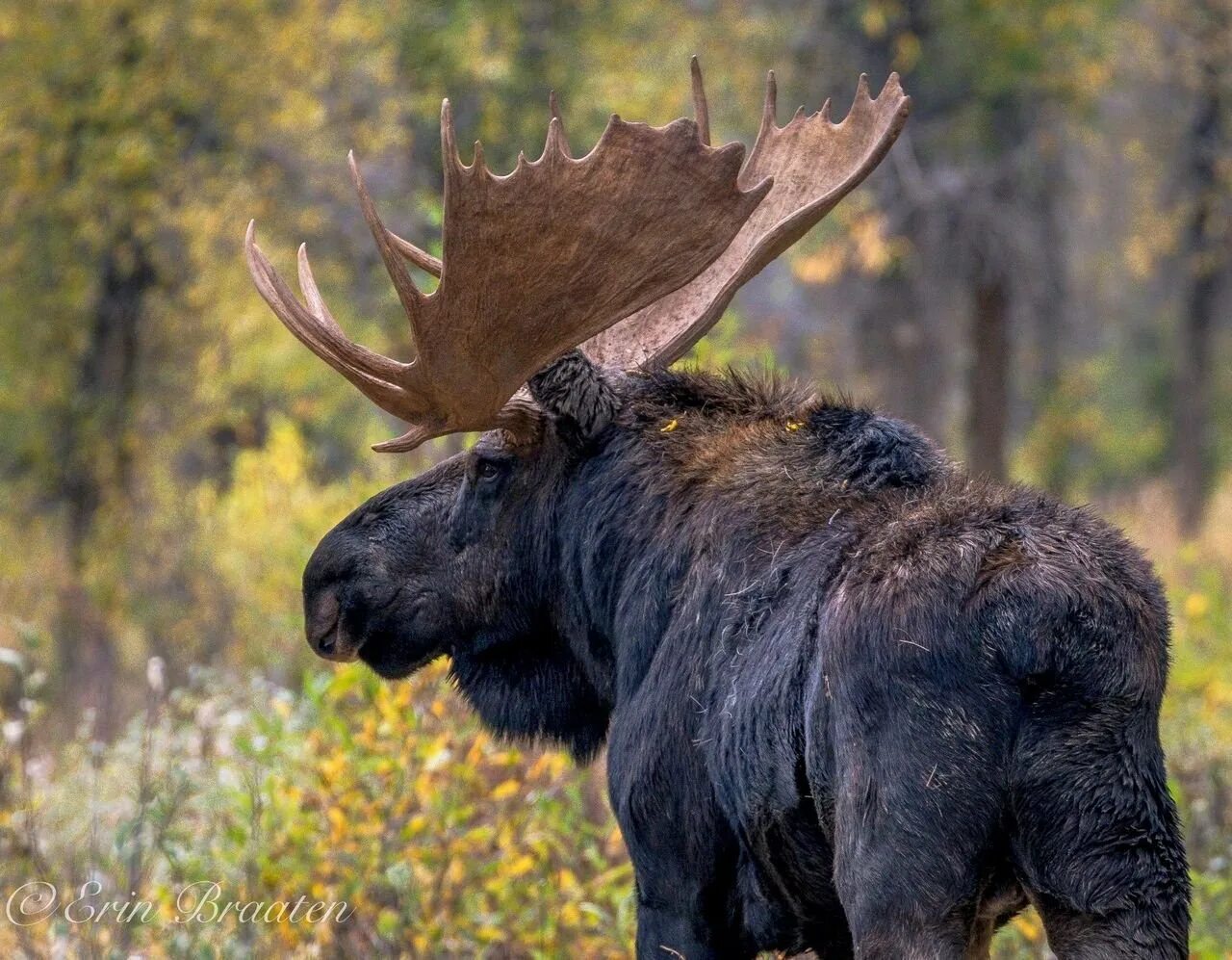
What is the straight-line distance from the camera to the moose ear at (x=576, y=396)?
453 centimetres

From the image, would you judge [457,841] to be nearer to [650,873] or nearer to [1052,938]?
[650,873]

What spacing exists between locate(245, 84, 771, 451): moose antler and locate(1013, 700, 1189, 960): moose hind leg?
165 centimetres

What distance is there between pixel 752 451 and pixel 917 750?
4.04 ft

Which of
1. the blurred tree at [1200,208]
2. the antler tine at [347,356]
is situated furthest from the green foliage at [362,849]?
the blurred tree at [1200,208]

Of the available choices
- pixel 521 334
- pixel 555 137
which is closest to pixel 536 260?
pixel 521 334

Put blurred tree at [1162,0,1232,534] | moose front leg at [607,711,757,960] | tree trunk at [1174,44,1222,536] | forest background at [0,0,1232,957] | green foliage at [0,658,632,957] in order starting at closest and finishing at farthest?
moose front leg at [607,711,757,960] → green foliage at [0,658,632,957] → forest background at [0,0,1232,957] → blurred tree at [1162,0,1232,534] → tree trunk at [1174,44,1222,536]

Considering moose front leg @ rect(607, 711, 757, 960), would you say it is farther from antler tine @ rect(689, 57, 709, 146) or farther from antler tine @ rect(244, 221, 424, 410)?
antler tine @ rect(689, 57, 709, 146)

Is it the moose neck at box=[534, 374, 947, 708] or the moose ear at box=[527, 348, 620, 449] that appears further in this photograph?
the moose ear at box=[527, 348, 620, 449]

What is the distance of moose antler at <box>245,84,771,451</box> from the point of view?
4215mm

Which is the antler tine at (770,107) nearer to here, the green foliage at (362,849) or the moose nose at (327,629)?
the moose nose at (327,629)

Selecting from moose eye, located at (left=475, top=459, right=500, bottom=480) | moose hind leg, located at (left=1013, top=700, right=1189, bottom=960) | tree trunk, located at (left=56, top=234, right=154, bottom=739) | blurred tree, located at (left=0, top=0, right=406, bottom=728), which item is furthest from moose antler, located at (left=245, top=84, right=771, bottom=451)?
tree trunk, located at (left=56, top=234, right=154, bottom=739)

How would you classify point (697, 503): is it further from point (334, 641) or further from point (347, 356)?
point (334, 641)

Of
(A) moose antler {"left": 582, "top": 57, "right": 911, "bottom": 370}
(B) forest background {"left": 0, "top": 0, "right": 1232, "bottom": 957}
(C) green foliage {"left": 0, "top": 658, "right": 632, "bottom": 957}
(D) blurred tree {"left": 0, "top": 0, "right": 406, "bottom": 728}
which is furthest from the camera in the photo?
(D) blurred tree {"left": 0, "top": 0, "right": 406, "bottom": 728}

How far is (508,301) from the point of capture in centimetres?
438
